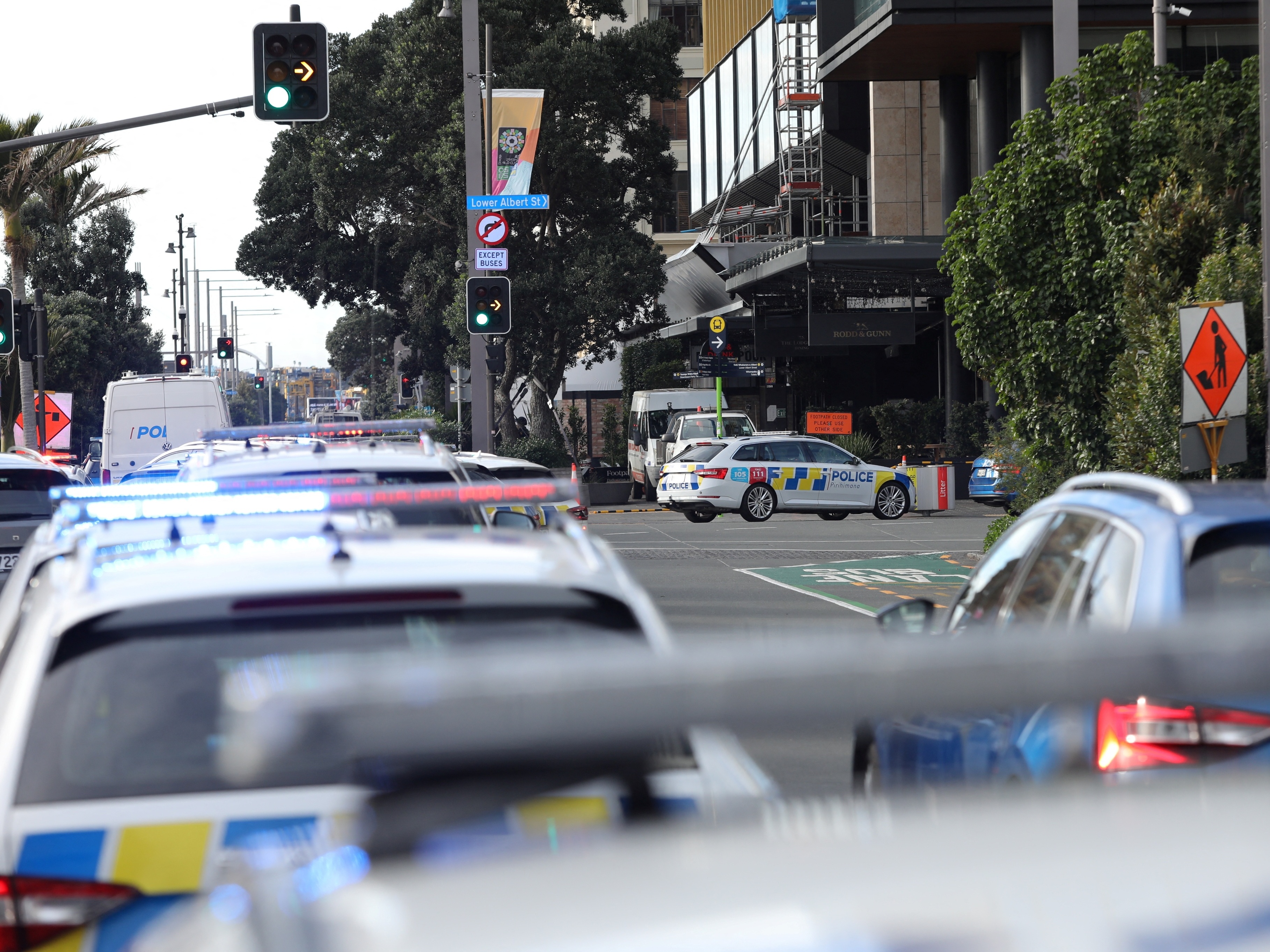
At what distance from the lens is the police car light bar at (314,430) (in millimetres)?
8234

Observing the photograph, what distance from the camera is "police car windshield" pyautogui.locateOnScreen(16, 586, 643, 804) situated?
10.5 ft

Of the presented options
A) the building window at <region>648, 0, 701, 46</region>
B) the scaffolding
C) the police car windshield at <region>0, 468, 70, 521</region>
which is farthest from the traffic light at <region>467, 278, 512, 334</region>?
the building window at <region>648, 0, 701, 46</region>

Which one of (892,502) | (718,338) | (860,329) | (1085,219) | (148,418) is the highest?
(860,329)

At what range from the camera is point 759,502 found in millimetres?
28531

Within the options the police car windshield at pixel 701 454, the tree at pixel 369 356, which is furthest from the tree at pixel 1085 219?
the tree at pixel 369 356

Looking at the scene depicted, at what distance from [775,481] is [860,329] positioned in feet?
29.2

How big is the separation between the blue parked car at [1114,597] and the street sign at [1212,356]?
23.3 feet

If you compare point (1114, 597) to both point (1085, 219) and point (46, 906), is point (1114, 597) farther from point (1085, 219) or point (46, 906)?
point (1085, 219)

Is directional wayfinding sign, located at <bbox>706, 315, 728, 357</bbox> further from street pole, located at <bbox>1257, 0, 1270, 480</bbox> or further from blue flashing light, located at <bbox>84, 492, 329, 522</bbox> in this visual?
blue flashing light, located at <bbox>84, 492, 329, 522</bbox>

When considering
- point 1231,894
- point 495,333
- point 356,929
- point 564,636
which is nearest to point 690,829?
point 356,929

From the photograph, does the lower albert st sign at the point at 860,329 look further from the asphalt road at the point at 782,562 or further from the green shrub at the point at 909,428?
the asphalt road at the point at 782,562

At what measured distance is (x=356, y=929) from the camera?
112cm

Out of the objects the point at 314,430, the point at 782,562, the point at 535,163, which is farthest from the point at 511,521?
the point at 535,163

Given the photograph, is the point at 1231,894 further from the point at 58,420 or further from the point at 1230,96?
the point at 58,420
